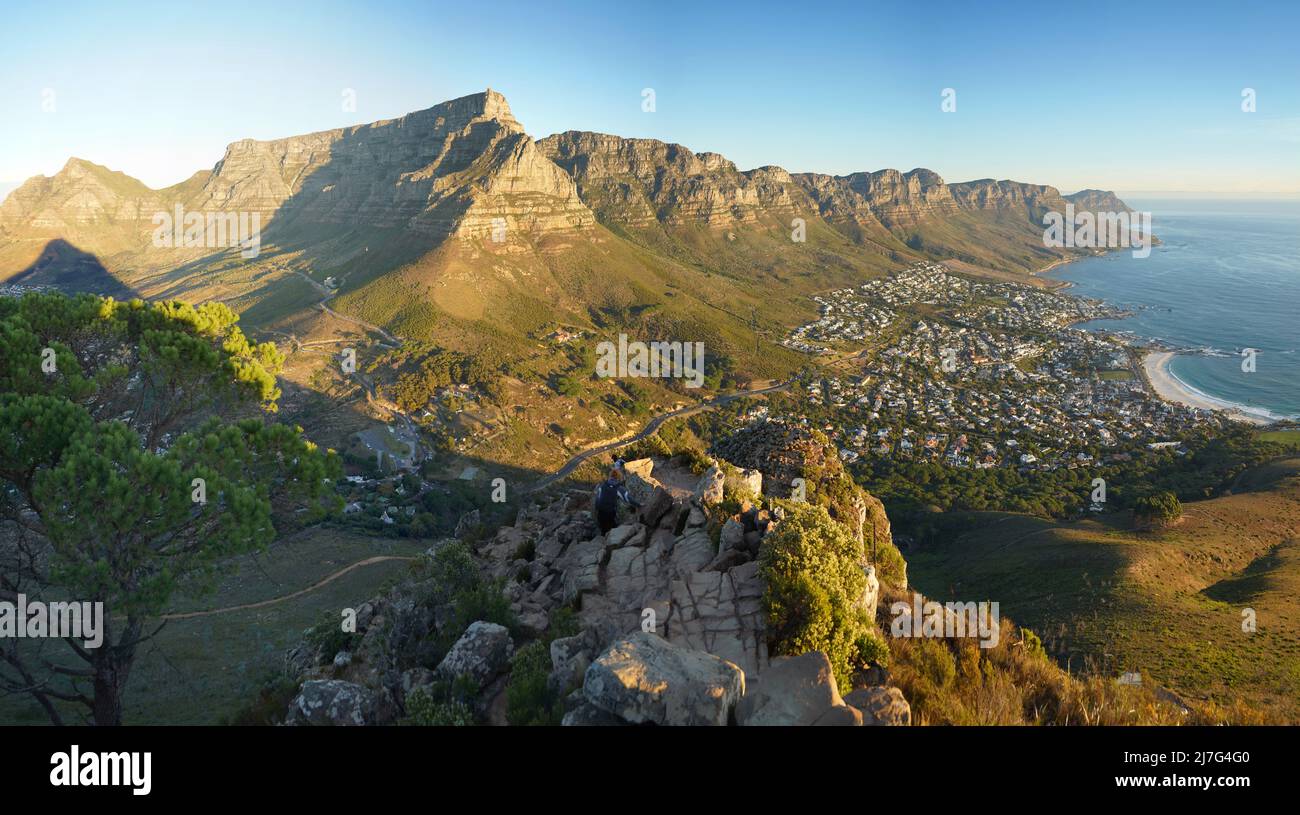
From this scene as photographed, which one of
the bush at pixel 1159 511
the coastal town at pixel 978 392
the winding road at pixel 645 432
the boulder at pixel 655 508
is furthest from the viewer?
the coastal town at pixel 978 392

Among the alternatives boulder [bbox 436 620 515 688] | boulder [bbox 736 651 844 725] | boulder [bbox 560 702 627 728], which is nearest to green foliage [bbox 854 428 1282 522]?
boulder [bbox 736 651 844 725]

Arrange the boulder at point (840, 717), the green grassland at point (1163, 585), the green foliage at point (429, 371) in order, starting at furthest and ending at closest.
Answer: the green foliage at point (429, 371) → the green grassland at point (1163, 585) → the boulder at point (840, 717)

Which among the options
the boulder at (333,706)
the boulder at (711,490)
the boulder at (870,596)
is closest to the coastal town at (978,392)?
the boulder at (711,490)

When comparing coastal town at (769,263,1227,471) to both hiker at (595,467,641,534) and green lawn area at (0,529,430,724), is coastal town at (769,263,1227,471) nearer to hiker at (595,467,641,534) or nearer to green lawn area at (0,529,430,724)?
green lawn area at (0,529,430,724)

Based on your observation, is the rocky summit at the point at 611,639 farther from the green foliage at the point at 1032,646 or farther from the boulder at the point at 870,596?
the green foliage at the point at 1032,646

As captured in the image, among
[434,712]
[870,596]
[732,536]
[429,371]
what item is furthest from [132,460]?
[429,371]
